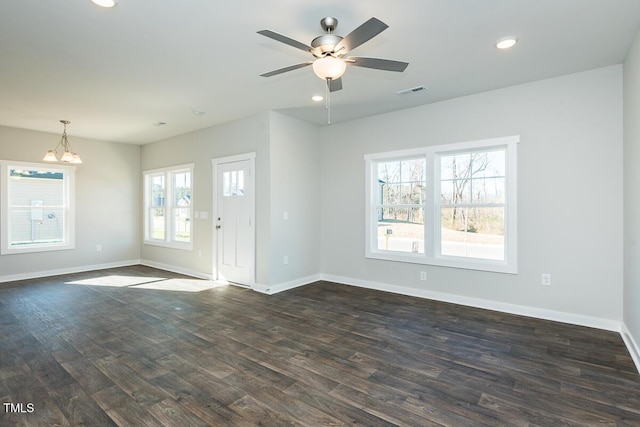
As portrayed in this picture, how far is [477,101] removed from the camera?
429 centimetres

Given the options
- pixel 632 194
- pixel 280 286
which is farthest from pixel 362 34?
pixel 280 286

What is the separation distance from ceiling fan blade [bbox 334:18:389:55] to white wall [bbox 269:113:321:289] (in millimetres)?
2889

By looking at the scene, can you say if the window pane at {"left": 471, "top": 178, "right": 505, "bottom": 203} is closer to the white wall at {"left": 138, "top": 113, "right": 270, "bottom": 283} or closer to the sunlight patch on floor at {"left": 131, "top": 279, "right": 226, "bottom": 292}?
the white wall at {"left": 138, "top": 113, "right": 270, "bottom": 283}

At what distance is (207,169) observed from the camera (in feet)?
20.0

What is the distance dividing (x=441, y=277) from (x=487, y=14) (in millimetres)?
3199

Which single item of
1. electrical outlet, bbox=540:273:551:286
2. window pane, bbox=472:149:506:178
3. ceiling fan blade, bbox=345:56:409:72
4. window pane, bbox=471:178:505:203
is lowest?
electrical outlet, bbox=540:273:551:286

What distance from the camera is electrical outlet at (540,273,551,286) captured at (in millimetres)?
3817

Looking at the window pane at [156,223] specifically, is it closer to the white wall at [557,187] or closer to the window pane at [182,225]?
the window pane at [182,225]

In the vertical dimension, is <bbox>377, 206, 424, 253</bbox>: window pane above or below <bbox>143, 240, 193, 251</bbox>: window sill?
above

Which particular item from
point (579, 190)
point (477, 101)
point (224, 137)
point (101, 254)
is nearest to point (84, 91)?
point (224, 137)

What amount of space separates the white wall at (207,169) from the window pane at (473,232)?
2.61 metres

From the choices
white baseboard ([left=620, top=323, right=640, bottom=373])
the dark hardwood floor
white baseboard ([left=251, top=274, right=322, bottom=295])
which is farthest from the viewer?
white baseboard ([left=251, top=274, right=322, bottom=295])

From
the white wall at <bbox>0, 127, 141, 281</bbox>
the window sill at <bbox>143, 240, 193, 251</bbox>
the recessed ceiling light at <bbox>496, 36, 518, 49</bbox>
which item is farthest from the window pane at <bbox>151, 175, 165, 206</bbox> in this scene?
the recessed ceiling light at <bbox>496, 36, 518, 49</bbox>

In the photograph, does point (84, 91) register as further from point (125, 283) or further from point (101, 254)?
point (101, 254)
